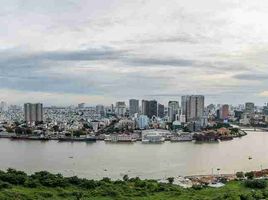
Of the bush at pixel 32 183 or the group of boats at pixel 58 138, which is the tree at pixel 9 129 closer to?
the group of boats at pixel 58 138

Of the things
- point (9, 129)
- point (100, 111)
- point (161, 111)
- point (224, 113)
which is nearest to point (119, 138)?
point (9, 129)

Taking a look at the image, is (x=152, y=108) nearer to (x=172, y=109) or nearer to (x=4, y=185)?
(x=172, y=109)

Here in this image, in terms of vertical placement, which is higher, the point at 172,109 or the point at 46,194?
the point at 172,109

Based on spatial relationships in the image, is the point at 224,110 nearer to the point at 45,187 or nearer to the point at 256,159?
the point at 256,159

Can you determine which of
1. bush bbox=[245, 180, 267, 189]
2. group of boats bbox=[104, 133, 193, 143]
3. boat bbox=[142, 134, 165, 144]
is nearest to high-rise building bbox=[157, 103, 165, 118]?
group of boats bbox=[104, 133, 193, 143]

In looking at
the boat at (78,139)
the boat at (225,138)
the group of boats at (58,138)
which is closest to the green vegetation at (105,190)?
the boat at (78,139)

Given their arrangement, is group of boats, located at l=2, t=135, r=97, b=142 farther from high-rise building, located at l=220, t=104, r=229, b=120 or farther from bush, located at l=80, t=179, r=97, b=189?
high-rise building, located at l=220, t=104, r=229, b=120

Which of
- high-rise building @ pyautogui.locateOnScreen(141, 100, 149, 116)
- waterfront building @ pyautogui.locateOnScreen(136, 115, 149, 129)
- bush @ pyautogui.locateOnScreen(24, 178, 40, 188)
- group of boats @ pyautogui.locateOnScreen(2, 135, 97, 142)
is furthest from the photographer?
high-rise building @ pyautogui.locateOnScreen(141, 100, 149, 116)

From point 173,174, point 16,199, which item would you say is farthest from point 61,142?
point 16,199
